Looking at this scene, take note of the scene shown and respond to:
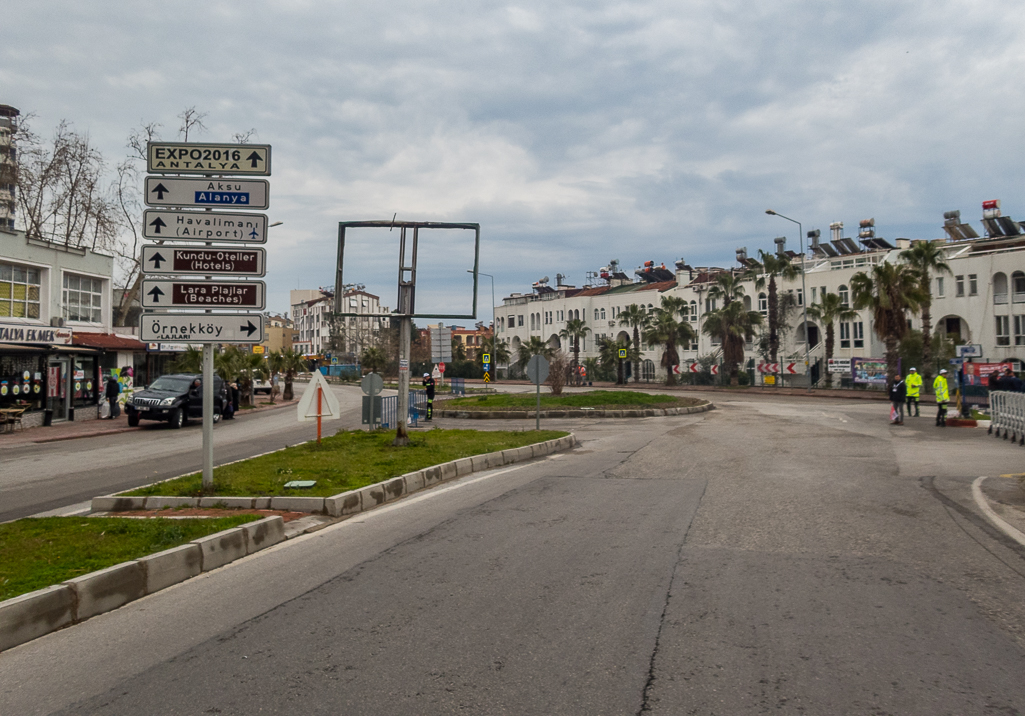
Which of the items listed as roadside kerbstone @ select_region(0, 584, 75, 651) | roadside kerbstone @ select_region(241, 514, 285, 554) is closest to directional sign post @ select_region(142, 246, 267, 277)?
roadside kerbstone @ select_region(241, 514, 285, 554)

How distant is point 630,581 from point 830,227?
272 feet

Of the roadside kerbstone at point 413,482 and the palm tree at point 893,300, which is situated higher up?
the palm tree at point 893,300

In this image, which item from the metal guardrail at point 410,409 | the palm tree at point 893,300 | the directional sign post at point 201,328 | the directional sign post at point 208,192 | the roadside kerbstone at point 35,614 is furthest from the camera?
the palm tree at point 893,300

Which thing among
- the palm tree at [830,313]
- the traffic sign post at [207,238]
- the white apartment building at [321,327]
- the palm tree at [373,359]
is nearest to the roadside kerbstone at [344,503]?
the traffic sign post at [207,238]

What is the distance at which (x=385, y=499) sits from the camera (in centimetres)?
1097

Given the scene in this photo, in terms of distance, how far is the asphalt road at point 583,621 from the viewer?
403cm

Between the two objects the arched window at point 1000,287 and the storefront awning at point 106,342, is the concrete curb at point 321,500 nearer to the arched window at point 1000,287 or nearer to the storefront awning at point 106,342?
the storefront awning at point 106,342

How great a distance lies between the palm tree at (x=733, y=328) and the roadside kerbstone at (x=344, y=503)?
5569cm

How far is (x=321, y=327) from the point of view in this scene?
141m

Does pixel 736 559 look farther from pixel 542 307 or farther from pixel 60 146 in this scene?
pixel 542 307

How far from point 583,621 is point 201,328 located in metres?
6.73

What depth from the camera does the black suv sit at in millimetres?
26553

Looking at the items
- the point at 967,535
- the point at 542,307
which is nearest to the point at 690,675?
the point at 967,535

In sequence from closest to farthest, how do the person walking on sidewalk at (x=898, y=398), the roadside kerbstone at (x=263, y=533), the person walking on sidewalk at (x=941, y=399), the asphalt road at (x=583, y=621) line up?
the asphalt road at (x=583, y=621) → the roadside kerbstone at (x=263, y=533) → the person walking on sidewalk at (x=941, y=399) → the person walking on sidewalk at (x=898, y=398)
